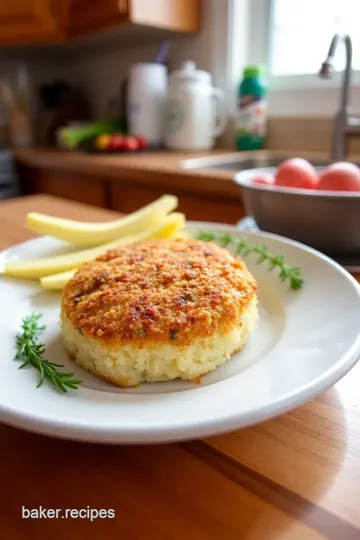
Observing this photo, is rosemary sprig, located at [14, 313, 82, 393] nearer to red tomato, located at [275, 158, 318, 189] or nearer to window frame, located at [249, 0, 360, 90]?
red tomato, located at [275, 158, 318, 189]

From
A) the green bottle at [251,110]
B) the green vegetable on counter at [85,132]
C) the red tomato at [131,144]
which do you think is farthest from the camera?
the green vegetable on counter at [85,132]

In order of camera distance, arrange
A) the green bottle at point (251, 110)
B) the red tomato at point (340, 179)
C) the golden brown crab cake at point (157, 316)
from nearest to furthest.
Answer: the golden brown crab cake at point (157, 316)
the red tomato at point (340, 179)
the green bottle at point (251, 110)

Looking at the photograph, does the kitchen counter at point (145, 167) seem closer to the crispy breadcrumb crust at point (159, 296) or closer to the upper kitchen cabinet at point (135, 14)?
the upper kitchen cabinet at point (135, 14)

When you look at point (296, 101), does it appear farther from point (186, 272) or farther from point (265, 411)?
point (265, 411)

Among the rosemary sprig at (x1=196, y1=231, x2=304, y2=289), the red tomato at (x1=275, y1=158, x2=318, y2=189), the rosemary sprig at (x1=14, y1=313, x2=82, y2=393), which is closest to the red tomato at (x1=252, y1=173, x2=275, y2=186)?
the red tomato at (x1=275, y1=158, x2=318, y2=189)

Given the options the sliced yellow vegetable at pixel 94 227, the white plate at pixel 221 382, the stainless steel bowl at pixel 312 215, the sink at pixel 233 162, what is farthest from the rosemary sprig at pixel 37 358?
the sink at pixel 233 162

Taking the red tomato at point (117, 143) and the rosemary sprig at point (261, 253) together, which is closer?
the rosemary sprig at point (261, 253)

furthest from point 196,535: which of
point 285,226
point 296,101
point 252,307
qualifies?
point 296,101
